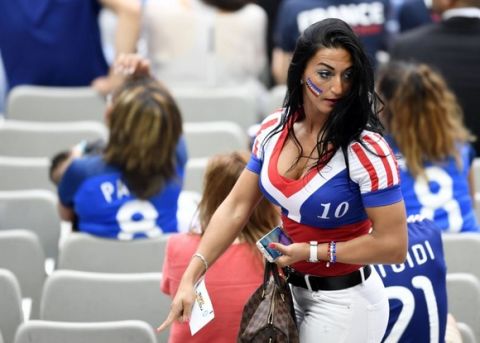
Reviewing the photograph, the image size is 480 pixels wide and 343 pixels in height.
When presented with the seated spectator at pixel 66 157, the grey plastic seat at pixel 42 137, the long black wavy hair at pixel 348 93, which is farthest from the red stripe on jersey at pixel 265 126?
the grey plastic seat at pixel 42 137

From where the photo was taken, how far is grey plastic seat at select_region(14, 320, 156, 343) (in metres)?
3.11

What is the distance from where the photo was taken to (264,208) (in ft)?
10.7

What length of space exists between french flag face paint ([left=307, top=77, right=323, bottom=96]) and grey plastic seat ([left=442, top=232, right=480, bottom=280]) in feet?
4.63

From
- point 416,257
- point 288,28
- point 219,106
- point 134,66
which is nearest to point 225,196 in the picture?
point 416,257

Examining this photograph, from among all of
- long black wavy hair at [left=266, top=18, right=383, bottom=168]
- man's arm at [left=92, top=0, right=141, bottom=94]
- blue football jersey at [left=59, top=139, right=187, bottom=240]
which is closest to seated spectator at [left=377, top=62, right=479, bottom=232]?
blue football jersey at [left=59, top=139, right=187, bottom=240]

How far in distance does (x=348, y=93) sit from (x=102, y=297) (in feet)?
4.34

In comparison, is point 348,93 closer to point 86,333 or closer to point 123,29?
point 86,333

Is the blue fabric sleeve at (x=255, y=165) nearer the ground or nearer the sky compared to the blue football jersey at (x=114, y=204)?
nearer the sky

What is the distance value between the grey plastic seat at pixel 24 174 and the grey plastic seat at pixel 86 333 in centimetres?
167

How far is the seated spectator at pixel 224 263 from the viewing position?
323 cm

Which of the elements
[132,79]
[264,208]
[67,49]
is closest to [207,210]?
[264,208]

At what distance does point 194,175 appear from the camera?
4785 millimetres

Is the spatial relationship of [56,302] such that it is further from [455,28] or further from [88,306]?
[455,28]

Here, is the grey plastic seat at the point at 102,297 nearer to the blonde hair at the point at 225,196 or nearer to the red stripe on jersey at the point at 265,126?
the blonde hair at the point at 225,196
